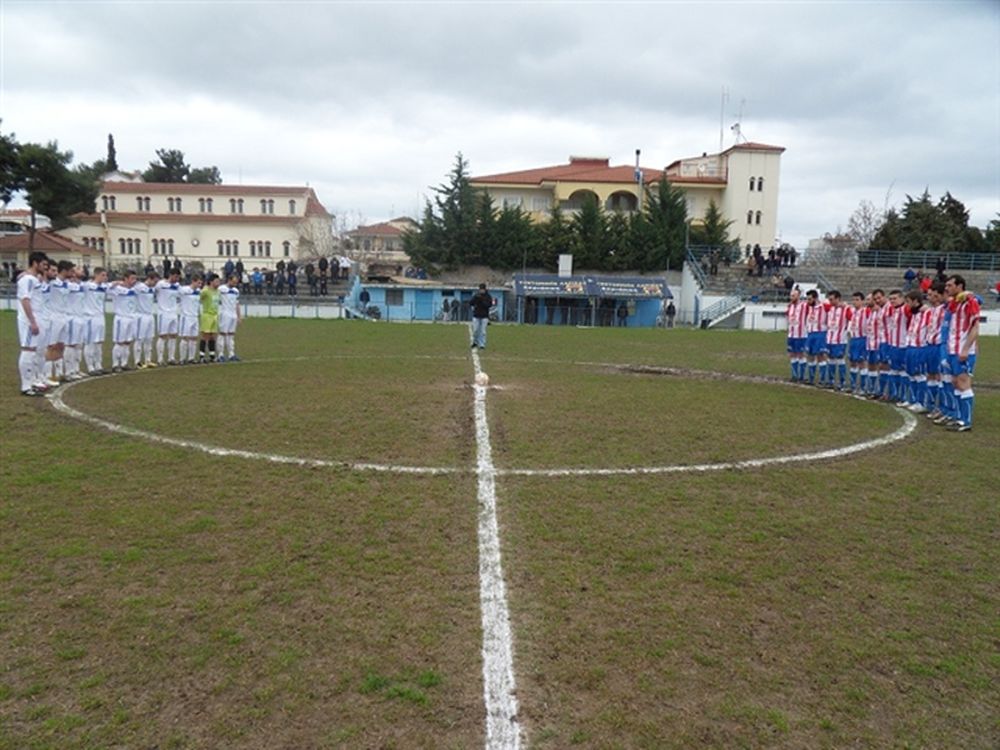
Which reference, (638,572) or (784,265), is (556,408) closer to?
(638,572)

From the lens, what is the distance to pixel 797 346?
674 inches

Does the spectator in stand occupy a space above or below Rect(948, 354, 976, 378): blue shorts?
above

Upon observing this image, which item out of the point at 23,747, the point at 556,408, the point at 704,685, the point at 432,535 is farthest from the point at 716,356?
the point at 23,747

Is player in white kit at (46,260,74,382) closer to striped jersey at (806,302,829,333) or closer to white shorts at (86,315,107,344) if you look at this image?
white shorts at (86,315,107,344)

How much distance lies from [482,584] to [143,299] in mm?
13952

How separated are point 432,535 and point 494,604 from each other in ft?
4.36

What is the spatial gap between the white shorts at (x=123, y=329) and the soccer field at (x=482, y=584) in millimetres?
5448

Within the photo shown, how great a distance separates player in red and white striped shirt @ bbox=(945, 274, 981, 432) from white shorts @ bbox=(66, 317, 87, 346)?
15.4m

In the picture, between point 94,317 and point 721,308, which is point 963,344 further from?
point 721,308

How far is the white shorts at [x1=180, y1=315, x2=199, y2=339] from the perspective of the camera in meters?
17.8

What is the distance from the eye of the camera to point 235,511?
661 cm

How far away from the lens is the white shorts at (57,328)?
1374cm

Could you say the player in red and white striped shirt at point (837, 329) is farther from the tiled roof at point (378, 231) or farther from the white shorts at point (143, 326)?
the tiled roof at point (378, 231)

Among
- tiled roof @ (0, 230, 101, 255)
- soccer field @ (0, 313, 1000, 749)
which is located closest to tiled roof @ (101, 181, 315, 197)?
tiled roof @ (0, 230, 101, 255)
